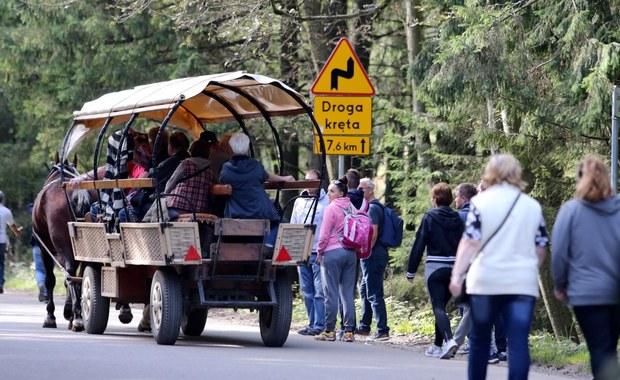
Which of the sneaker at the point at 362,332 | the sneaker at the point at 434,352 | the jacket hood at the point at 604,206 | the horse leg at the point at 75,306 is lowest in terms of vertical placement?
the sneaker at the point at 362,332

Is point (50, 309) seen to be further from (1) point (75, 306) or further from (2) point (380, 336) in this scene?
(2) point (380, 336)

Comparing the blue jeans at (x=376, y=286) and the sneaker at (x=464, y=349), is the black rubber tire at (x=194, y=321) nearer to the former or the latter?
the blue jeans at (x=376, y=286)

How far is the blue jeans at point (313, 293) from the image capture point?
17141 mm

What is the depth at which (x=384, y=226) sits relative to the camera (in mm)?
17141

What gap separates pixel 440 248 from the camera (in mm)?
14109

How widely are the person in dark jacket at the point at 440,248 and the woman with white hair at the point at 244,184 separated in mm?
1810

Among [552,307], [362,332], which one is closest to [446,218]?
[362,332]

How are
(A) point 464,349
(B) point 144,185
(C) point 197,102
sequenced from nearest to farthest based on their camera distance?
(B) point 144,185
(A) point 464,349
(C) point 197,102

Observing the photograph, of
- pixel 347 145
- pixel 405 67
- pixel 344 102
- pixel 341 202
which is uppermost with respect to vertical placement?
pixel 405 67

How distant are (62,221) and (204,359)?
5224mm

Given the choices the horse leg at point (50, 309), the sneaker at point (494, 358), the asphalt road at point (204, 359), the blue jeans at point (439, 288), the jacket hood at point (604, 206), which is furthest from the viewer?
the horse leg at point (50, 309)

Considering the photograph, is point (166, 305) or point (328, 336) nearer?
point (166, 305)

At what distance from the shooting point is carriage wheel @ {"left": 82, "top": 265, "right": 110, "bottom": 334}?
15961 mm

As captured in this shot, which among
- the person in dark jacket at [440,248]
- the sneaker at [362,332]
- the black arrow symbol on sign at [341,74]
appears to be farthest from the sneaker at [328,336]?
the black arrow symbol on sign at [341,74]
